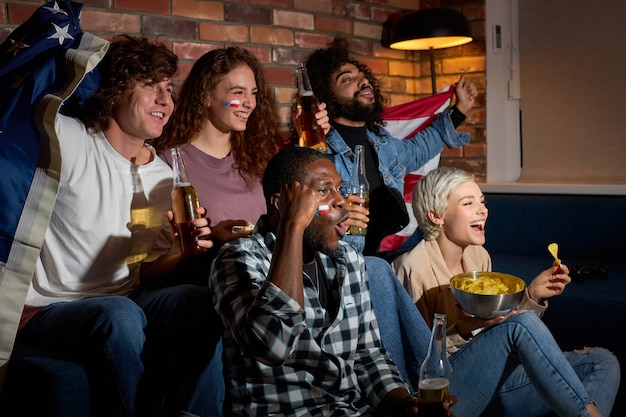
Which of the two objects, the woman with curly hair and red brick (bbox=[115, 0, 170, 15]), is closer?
the woman with curly hair

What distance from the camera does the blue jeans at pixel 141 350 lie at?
5.90ft

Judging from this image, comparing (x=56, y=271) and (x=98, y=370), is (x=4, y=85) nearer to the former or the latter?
(x=56, y=271)

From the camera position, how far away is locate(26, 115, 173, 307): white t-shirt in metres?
2.06

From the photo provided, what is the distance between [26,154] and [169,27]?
1291 millimetres

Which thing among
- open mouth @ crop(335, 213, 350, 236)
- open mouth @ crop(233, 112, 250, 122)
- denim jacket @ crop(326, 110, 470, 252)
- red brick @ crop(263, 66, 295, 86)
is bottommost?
open mouth @ crop(335, 213, 350, 236)

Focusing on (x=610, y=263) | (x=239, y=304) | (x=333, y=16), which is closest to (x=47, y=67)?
(x=239, y=304)

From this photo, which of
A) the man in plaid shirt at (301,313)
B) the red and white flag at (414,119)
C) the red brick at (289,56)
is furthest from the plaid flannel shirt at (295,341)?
the red brick at (289,56)

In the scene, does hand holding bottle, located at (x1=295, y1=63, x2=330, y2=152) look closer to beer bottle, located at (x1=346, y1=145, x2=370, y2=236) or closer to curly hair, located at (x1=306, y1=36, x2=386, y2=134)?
beer bottle, located at (x1=346, y1=145, x2=370, y2=236)

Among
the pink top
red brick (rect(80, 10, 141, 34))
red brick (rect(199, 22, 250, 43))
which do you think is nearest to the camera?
the pink top

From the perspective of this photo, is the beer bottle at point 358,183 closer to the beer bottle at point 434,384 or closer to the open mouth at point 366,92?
the open mouth at point 366,92

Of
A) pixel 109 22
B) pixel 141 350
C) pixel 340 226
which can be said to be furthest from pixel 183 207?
pixel 109 22

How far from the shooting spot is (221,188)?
2.51 metres

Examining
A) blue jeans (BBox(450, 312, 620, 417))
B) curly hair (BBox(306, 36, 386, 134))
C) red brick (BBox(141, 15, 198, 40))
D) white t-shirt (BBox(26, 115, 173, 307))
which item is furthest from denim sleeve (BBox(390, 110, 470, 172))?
blue jeans (BBox(450, 312, 620, 417))

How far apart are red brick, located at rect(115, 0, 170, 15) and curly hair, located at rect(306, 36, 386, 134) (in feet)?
2.43
